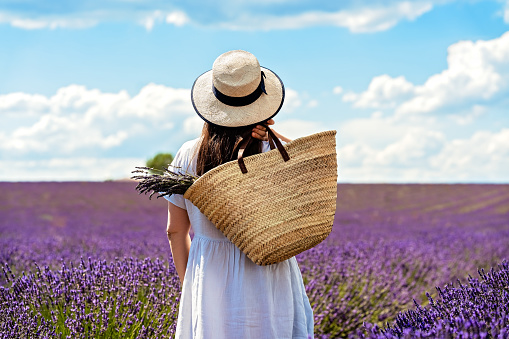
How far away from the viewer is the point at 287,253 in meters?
1.59

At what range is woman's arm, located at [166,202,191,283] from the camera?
1.83m

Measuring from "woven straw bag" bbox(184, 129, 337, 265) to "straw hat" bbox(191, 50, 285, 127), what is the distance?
12 centimetres

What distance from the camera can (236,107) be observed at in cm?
168

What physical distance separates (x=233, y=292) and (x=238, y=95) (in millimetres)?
638

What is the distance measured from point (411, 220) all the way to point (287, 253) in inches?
339

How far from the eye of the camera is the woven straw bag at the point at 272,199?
155 centimetres

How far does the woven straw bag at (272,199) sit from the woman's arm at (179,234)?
0.25 m

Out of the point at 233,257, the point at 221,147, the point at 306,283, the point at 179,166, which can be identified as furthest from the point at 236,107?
the point at 306,283

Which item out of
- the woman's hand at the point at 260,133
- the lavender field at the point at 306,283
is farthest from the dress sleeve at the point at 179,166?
the lavender field at the point at 306,283

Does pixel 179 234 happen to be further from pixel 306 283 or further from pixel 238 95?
pixel 306 283

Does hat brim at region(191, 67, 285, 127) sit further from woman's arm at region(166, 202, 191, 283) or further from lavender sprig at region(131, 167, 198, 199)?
woman's arm at region(166, 202, 191, 283)

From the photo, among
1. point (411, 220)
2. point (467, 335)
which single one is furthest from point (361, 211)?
point (467, 335)

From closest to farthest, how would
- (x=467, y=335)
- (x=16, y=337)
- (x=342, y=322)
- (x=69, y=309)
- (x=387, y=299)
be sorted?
(x=467, y=335) < (x=16, y=337) < (x=69, y=309) < (x=342, y=322) < (x=387, y=299)

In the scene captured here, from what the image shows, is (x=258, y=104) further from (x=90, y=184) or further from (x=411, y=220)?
(x=90, y=184)
